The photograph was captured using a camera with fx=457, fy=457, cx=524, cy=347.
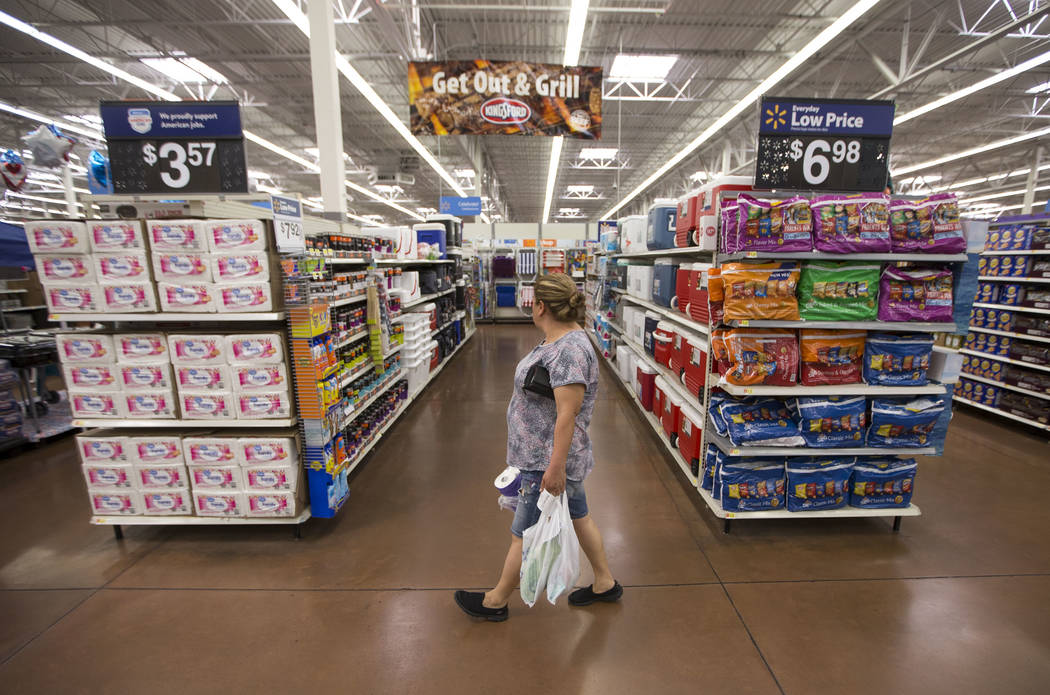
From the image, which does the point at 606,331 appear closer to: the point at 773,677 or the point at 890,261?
the point at 890,261

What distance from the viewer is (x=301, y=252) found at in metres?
2.89

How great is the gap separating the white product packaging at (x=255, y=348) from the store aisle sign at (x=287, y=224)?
1.75 ft

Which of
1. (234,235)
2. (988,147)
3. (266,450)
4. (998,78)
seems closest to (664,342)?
(266,450)

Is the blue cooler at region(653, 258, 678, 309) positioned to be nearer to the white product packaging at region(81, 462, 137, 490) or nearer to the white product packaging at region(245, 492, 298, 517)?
the white product packaging at region(245, 492, 298, 517)

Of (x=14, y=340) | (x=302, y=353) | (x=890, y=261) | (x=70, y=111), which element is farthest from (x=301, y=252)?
(x=70, y=111)

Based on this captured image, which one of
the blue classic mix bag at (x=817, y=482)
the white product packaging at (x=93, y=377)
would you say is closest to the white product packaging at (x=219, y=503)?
the white product packaging at (x=93, y=377)

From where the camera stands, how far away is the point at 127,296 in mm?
2676

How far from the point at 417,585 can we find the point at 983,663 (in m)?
2.76

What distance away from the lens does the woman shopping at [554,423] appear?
186 cm

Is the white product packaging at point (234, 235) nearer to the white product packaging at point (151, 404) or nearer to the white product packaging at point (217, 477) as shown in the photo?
the white product packaging at point (151, 404)

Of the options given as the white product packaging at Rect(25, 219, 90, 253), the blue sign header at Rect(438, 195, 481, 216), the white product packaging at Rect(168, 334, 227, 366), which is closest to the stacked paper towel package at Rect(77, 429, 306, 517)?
the white product packaging at Rect(168, 334, 227, 366)

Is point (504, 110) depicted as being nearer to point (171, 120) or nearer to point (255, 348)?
point (171, 120)

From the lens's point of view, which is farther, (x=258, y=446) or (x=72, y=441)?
(x=72, y=441)

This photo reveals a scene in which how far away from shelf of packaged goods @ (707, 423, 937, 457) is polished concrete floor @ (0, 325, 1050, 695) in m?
0.60
